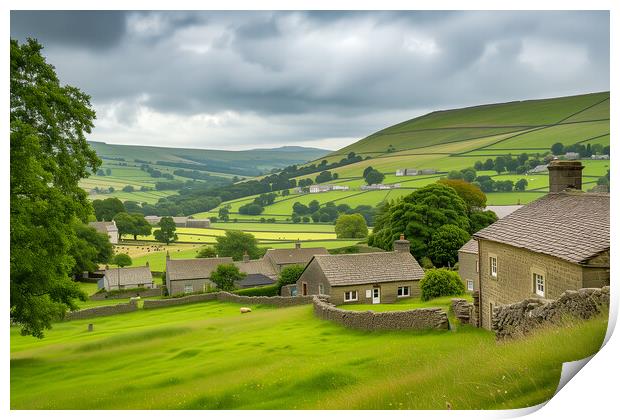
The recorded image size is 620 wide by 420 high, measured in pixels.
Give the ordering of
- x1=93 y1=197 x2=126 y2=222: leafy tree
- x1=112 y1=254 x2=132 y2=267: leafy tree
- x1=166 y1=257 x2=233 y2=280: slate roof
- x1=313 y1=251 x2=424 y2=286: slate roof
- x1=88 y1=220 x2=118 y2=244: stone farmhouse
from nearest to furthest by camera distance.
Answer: x1=313 y1=251 x2=424 y2=286: slate roof
x1=166 y1=257 x2=233 y2=280: slate roof
x1=112 y1=254 x2=132 y2=267: leafy tree
x1=88 y1=220 x2=118 y2=244: stone farmhouse
x1=93 y1=197 x2=126 y2=222: leafy tree

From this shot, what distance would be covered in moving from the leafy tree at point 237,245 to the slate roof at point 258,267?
5.30 metres

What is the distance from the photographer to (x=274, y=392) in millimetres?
11352

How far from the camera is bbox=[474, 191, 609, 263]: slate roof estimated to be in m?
12.0

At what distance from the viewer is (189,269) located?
4616cm

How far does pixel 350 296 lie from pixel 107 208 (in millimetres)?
41868

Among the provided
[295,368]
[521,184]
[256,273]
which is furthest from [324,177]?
[295,368]

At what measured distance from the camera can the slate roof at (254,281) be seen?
43.6 m

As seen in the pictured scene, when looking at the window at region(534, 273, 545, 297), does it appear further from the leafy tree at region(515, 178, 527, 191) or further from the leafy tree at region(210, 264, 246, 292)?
the leafy tree at region(515, 178, 527, 191)

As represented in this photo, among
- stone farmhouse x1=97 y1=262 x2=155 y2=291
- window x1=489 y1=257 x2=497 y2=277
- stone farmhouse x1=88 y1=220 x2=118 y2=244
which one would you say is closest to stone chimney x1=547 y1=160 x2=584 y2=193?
window x1=489 y1=257 x2=497 y2=277

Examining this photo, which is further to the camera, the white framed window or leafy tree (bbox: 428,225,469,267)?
leafy tree (bbox: 428,225,469,267)

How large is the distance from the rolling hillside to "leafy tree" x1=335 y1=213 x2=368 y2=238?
4631 millimetres

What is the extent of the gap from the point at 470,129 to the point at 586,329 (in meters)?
74.8

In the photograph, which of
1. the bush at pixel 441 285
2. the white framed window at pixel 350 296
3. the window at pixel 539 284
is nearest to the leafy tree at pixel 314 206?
the white framed window at pixel 350 296

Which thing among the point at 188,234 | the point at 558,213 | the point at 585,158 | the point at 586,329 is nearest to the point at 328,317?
the point at 558,213
